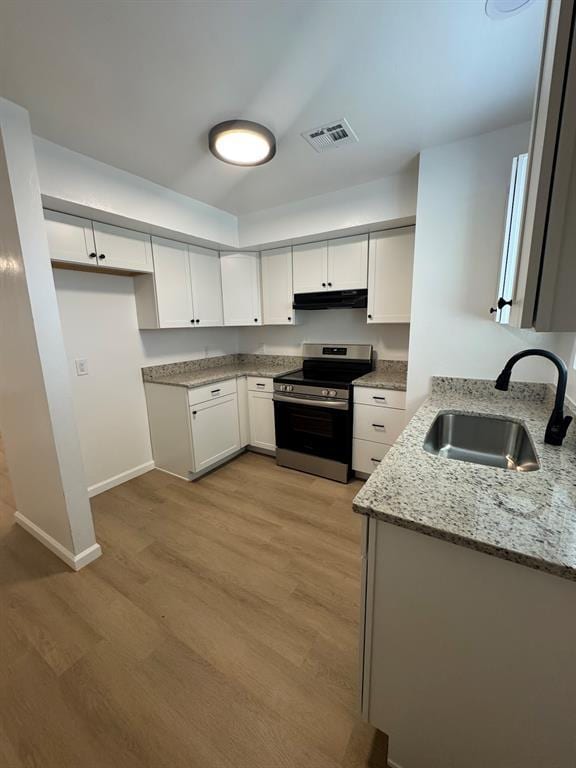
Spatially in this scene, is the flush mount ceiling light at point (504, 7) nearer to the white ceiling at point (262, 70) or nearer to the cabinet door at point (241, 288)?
the white ceiling at point (262, 70)

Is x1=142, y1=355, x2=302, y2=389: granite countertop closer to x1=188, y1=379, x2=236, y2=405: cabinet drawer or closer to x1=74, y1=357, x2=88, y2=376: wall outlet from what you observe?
x1=188, y1=379, x2=236, y2=405: cabinet drawer

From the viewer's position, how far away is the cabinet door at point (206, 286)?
2.99m

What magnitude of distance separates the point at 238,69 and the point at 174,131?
58 cm

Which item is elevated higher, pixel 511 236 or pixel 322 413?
pixel 511 236

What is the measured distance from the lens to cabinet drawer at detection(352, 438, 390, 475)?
2.62 m

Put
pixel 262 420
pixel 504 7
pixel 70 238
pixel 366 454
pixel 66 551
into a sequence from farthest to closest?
pixel 262 420 < pixel 366 454 < pixel 70 238 < pixel 66 551 < pixel 504 7

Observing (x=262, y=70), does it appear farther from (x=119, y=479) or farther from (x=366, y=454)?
(x=119, y=479)

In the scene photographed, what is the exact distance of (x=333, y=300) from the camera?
286cm

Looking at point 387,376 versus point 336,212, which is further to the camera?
point 387,376

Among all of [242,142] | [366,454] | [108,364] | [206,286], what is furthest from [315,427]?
[242,142]

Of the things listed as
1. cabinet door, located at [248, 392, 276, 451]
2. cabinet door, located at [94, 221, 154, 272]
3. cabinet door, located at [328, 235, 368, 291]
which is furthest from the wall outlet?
cabinet door, located at [328, 235, 368, 291]

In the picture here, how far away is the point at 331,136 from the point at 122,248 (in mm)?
1703

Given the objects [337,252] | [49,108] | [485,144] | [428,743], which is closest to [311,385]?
[337,252]

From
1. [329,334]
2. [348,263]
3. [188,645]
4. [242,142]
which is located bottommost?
[188,645]
